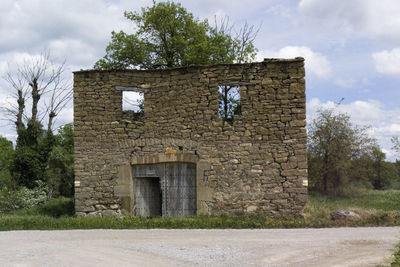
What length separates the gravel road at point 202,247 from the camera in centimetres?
645

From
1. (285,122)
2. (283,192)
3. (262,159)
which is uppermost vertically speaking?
(285,122)

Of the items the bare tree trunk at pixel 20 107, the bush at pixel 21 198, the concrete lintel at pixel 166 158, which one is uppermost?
the bare tree trunk at pixel 20 107

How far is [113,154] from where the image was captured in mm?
12266

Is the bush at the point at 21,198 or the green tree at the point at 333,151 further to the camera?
the green tree at the point at 333,151

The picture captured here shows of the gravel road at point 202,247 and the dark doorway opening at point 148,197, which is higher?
the dark doorway opening at point 148,197

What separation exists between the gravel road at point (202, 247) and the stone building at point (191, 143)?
2065 mm

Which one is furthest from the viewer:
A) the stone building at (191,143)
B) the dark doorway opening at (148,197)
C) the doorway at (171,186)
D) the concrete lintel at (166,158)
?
the dark doorway opening at (148,197)

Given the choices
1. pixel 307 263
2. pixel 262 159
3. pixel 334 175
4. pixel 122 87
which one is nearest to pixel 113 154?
pixel 122 87

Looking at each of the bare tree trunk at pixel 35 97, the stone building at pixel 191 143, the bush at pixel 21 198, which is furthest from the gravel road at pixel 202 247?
the bare tree trunk at pixel 35 97

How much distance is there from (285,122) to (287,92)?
878 mm

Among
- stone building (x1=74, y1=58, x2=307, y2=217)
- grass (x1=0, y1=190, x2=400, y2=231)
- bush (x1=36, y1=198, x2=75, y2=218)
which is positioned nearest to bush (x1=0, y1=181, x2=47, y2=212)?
bush (x1=36, y1=198, x2=75, y2=218)

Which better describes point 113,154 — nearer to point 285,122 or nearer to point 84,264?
point 285,122

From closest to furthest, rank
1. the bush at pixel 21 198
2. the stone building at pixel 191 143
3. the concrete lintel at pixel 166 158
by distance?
1. the stone building at pixel 191 143
2. the concrete lintel at pixel 166 158
3. the bush at pixel 21 198

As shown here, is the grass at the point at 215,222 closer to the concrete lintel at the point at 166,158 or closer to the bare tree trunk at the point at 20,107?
the concrete lintel at the point at 166,158
